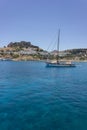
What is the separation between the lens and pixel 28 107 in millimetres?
26422

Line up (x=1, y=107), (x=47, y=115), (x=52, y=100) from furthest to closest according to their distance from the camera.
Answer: (x=52, y=100), (x=1, y=107), (x=47, y=115)

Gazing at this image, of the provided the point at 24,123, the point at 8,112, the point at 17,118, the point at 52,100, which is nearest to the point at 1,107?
the point at 8,112

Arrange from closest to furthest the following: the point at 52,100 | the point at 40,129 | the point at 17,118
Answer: the point at 40,129, the point at 17,118, the point at 52,100

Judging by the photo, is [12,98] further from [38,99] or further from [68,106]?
[68,106]

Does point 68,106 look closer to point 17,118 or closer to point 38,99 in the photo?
point 38,99

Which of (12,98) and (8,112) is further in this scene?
(12,98)

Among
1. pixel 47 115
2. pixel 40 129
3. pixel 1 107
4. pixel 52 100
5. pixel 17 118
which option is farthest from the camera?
pixel 52 100

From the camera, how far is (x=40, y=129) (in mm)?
18734

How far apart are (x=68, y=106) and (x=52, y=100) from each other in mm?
3936

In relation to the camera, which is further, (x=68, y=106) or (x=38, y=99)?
(x=38, y=99)

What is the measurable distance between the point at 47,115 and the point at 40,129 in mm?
4477

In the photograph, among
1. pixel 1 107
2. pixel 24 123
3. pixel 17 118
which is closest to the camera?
pixel 24 123

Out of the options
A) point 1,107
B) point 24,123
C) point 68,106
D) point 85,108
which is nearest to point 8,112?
point 1,107

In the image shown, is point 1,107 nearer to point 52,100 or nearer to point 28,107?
point 28,107
